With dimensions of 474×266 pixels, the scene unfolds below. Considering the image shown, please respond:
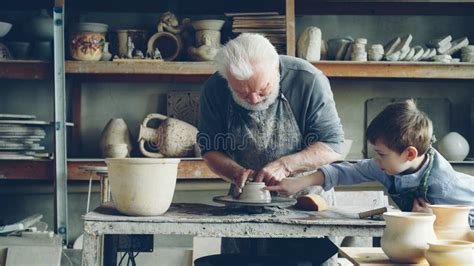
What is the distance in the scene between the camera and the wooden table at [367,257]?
5.76 ft

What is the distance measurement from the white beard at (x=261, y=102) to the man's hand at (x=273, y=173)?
29 centimetres

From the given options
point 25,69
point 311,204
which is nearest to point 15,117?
point 25,69

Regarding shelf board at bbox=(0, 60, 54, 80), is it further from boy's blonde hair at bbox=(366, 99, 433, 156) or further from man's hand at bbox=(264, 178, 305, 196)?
boy's blonde hair at bbox=(366, 99, 433, 156)

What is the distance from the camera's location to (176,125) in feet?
14.1

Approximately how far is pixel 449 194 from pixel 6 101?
133 inches

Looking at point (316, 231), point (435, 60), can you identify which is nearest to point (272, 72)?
point (316, 231)

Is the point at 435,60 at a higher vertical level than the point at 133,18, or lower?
lower

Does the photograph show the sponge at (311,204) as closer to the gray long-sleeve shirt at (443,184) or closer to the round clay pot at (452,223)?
the gray long-sleeve shirt at (443,184)

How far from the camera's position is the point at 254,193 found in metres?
2.30

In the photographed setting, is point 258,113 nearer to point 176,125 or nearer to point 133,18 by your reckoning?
point 176,125

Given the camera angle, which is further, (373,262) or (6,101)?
(6,101)

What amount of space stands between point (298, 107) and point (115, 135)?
6.15 ft

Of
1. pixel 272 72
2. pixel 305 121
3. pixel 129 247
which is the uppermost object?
pixel 272 72

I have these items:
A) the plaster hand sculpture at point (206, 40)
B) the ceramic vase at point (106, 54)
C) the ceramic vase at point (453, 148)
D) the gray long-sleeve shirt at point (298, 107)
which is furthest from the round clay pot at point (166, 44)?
the ceramic vase at point (453, 148)
